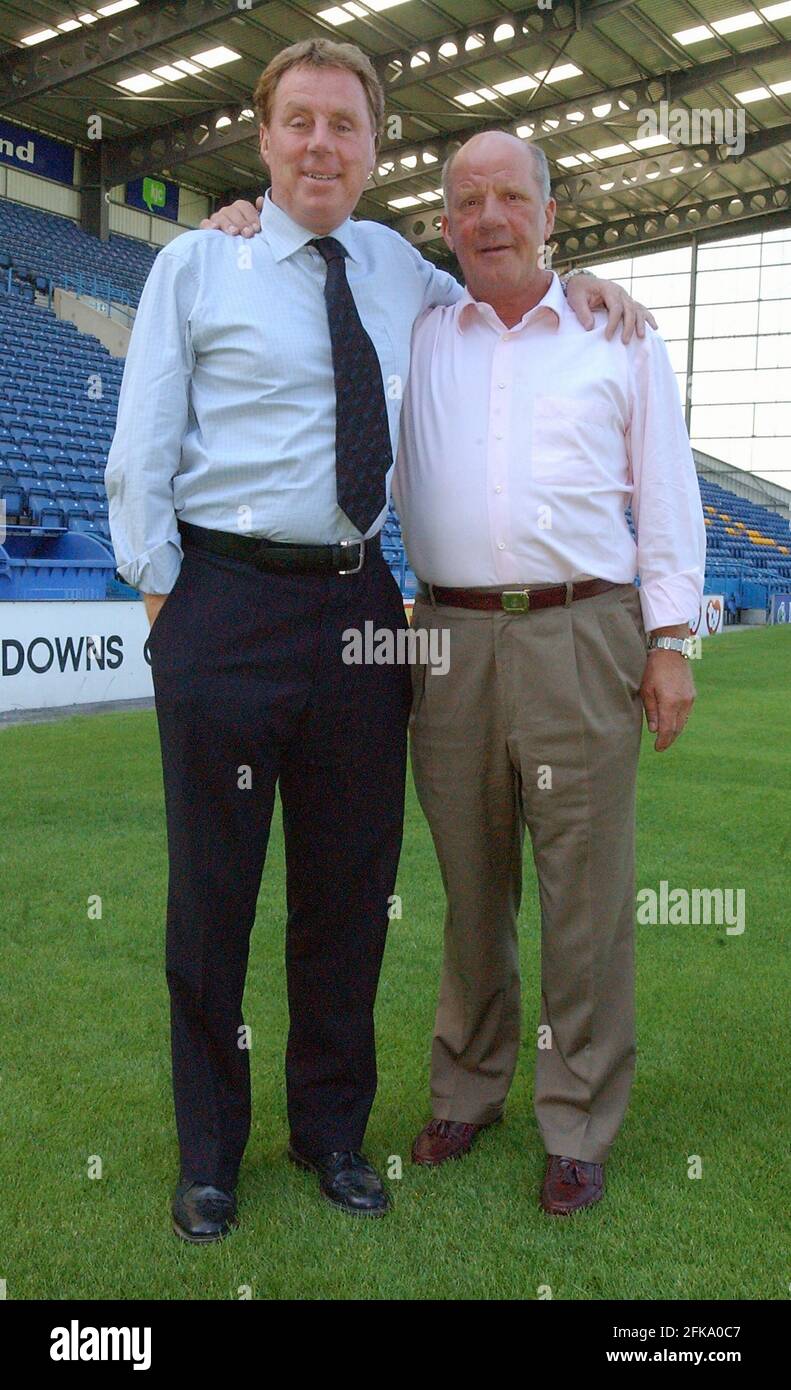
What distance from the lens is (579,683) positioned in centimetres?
199

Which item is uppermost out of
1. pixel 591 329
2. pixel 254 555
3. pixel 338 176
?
pixel 338 176

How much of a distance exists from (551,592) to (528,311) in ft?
1.64

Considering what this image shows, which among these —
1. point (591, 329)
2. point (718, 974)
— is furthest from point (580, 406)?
point (718, 974)

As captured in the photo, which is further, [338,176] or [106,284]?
[106,284]

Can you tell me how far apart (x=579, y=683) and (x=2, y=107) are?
17981 millimetres

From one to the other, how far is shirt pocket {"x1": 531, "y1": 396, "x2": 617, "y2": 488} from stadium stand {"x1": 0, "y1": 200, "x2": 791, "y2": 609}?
0.40 metres

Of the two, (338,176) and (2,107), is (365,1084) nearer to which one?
(338,176)

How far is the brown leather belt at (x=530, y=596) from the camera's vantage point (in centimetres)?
200

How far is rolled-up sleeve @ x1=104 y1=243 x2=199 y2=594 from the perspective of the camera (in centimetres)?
183

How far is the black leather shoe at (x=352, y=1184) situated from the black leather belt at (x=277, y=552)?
1.00m

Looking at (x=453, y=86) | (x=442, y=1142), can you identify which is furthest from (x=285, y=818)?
(x=453, y=86)

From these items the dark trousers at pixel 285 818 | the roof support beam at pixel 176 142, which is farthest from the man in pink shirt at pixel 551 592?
the roof support beam at pixel 176 142

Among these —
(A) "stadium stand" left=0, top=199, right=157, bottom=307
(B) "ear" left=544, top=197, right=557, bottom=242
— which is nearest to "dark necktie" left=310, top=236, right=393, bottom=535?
(B) "ear" left=544, top=197, right=557, bottom=242

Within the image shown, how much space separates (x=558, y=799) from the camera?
79.7 inches
